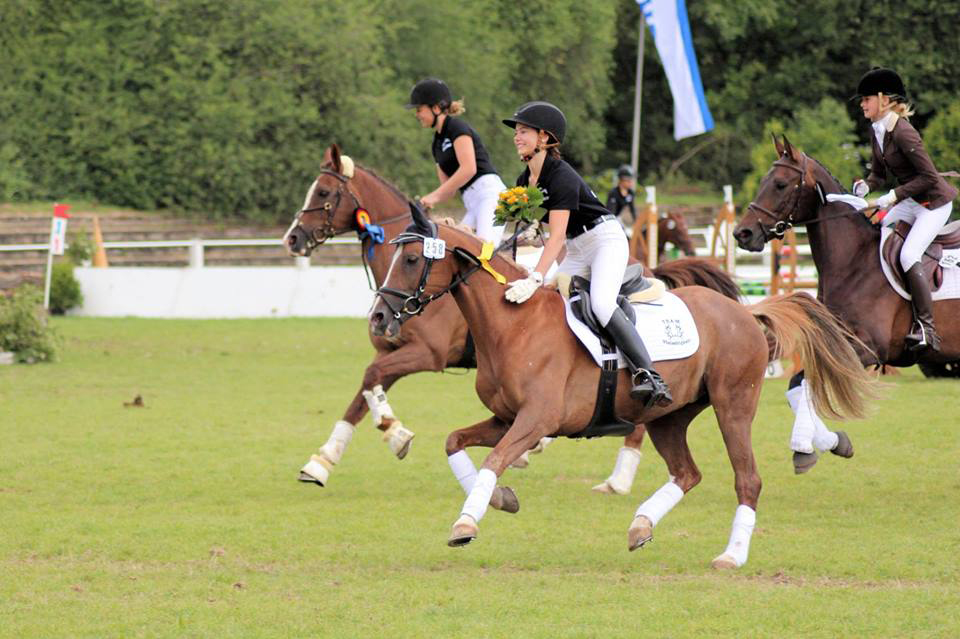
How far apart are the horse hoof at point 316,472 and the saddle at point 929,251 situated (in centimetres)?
437

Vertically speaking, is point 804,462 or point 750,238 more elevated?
point 750,238

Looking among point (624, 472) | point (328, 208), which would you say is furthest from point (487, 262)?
point (328, 208)

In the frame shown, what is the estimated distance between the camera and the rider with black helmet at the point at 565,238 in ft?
26.1

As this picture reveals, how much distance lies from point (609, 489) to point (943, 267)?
9.67ft

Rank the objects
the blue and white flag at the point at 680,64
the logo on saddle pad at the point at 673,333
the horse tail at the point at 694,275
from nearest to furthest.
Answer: the logo on saddle pad at the point at 673,333 < the horse tail at the point at 694,275 < the blue and white flag at the point at 680,64

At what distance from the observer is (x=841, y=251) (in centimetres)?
1047

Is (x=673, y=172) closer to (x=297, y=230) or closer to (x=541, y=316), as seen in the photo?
(x=297, y=230)

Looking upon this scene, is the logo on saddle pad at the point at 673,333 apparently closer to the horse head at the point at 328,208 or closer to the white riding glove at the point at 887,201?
the white riding glove at the point at 887,201

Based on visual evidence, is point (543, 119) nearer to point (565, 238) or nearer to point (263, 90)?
point (565, 238)

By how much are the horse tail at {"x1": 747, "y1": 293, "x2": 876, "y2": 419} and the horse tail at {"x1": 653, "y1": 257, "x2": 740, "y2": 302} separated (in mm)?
1574

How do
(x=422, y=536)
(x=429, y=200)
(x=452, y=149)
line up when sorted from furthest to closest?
(x=452, y=149) → (x=429, y=200) → (x=422, y=536)

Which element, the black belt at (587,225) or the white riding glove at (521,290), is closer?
the white riding glove at (521,290)

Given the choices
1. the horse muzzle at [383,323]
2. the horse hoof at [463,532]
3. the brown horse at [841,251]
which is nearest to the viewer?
the horse hoof at [463,532]

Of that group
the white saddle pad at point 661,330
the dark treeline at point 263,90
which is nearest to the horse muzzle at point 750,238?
the white saddle pad at point 661,330
